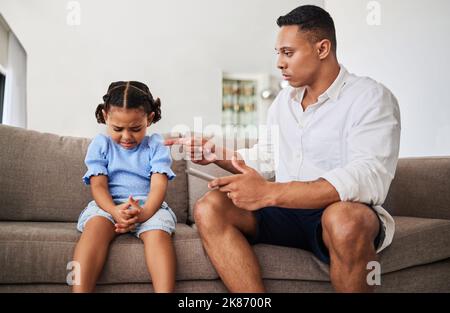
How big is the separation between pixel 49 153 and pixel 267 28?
12.9 feet

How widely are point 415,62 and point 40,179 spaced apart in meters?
2.82

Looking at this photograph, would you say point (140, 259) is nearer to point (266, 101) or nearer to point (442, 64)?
point (442, 64)

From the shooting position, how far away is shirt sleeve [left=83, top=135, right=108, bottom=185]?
1542mm

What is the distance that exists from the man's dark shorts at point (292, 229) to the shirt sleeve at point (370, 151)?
0.52 ft

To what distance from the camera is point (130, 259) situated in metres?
1.35

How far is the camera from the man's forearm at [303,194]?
1.17 meters

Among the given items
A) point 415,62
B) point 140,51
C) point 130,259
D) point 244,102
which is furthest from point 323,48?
point 244,102

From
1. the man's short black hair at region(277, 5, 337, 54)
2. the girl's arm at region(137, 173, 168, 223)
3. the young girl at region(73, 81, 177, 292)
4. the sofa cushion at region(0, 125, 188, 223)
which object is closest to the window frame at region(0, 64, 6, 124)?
the sofa cushion at region(0, 125, 188, 223)

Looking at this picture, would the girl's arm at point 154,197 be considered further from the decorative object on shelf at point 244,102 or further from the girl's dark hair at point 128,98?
the decorative object on shelf at point 244,102

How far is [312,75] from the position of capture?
60.1 inches

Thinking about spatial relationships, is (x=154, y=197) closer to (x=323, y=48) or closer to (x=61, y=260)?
(x=61, y=260)

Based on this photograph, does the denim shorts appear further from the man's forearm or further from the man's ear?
the man's ear

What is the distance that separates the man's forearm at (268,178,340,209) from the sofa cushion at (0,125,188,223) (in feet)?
2.66

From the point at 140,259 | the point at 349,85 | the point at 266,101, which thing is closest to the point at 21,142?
the point at 140,259
